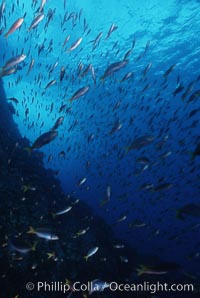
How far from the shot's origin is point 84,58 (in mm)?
27234

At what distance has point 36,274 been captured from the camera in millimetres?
8320

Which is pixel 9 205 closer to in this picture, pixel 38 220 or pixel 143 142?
pixel 38 220

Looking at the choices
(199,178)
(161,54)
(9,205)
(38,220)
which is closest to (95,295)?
(38,220)

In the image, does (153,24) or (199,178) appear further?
(153,24)

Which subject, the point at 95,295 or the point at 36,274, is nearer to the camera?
the point at 36,274

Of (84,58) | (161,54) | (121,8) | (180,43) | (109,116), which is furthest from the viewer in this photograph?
(109,116)

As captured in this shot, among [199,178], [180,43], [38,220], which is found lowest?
[38,220]

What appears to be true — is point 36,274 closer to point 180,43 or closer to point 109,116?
point 180,43

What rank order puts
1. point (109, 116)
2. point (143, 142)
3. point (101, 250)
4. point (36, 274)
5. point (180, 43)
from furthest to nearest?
point (109, 116), point (180, 43), point (101, 250), point (36, 274), point (143, 142)

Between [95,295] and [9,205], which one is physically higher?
[9,205]

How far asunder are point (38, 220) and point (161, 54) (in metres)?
20.5

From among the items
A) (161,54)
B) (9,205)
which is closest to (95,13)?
(161,54)

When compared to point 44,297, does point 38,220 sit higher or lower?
higher

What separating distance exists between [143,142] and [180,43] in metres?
19.2
